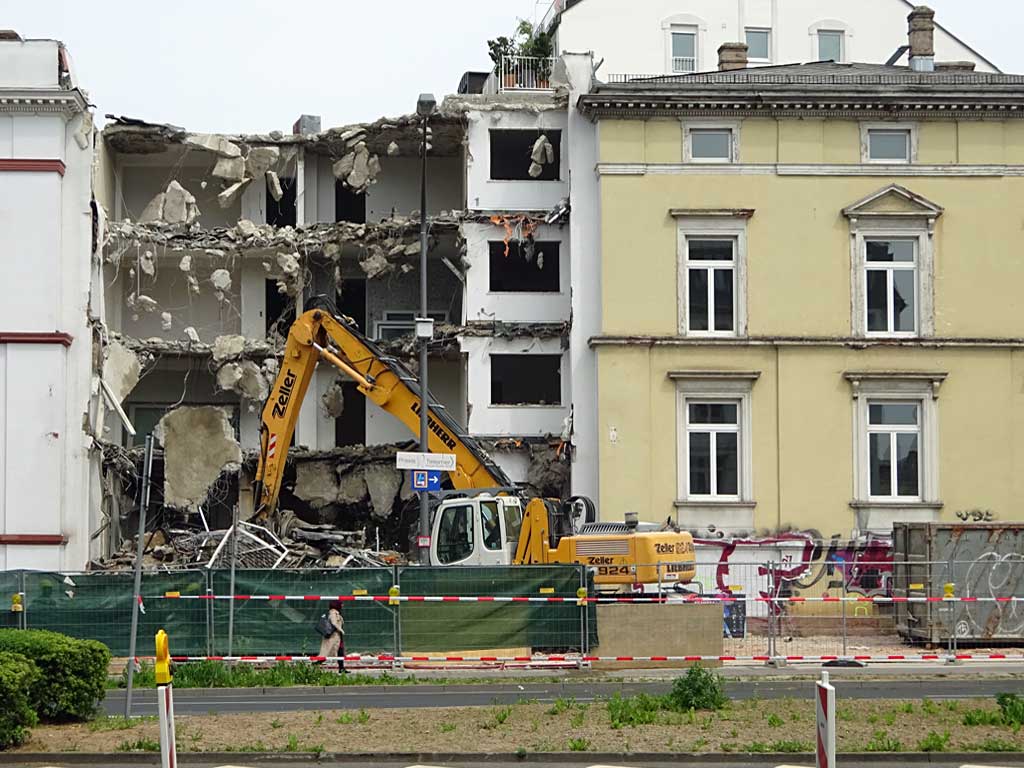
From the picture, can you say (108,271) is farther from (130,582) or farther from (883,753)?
(883,753)

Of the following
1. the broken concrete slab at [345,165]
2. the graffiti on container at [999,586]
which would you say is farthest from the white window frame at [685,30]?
the graffiti on container at [999,586]

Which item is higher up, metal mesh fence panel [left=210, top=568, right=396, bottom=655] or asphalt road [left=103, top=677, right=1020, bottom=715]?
metal mesh fence panel [left=210, top=568, right=396, bottom=655]

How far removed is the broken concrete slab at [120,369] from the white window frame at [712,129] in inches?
559

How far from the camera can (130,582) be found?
26906 millimetres

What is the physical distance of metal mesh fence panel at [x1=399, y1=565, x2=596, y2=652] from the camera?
1060 inches

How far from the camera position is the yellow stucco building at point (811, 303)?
1485 inches

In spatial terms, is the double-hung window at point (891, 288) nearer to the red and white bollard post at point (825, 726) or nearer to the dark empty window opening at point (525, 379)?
the dark empty window opening at point (525, 379)

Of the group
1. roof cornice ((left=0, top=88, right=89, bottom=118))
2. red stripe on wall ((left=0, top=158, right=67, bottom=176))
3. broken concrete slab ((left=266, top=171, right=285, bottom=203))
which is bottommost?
red stripe on wall ((left=0, top=158, right=67, bottom=176))

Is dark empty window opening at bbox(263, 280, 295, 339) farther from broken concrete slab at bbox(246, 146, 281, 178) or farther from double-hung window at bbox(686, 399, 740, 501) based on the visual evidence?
double-hung window at bbox(686, 399, 740, 501)

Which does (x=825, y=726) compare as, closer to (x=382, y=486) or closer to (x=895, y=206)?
(x=895, y=206)

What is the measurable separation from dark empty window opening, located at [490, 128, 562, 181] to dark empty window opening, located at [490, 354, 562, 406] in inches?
173

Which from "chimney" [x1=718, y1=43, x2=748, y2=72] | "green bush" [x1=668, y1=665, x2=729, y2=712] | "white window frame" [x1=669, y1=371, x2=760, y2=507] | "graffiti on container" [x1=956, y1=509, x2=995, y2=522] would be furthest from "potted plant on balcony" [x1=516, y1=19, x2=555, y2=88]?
"green bush" [x1=668, y1=665, x2=729, y2=712]

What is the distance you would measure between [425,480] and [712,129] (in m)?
12.1

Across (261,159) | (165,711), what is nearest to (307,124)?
(261,159)
